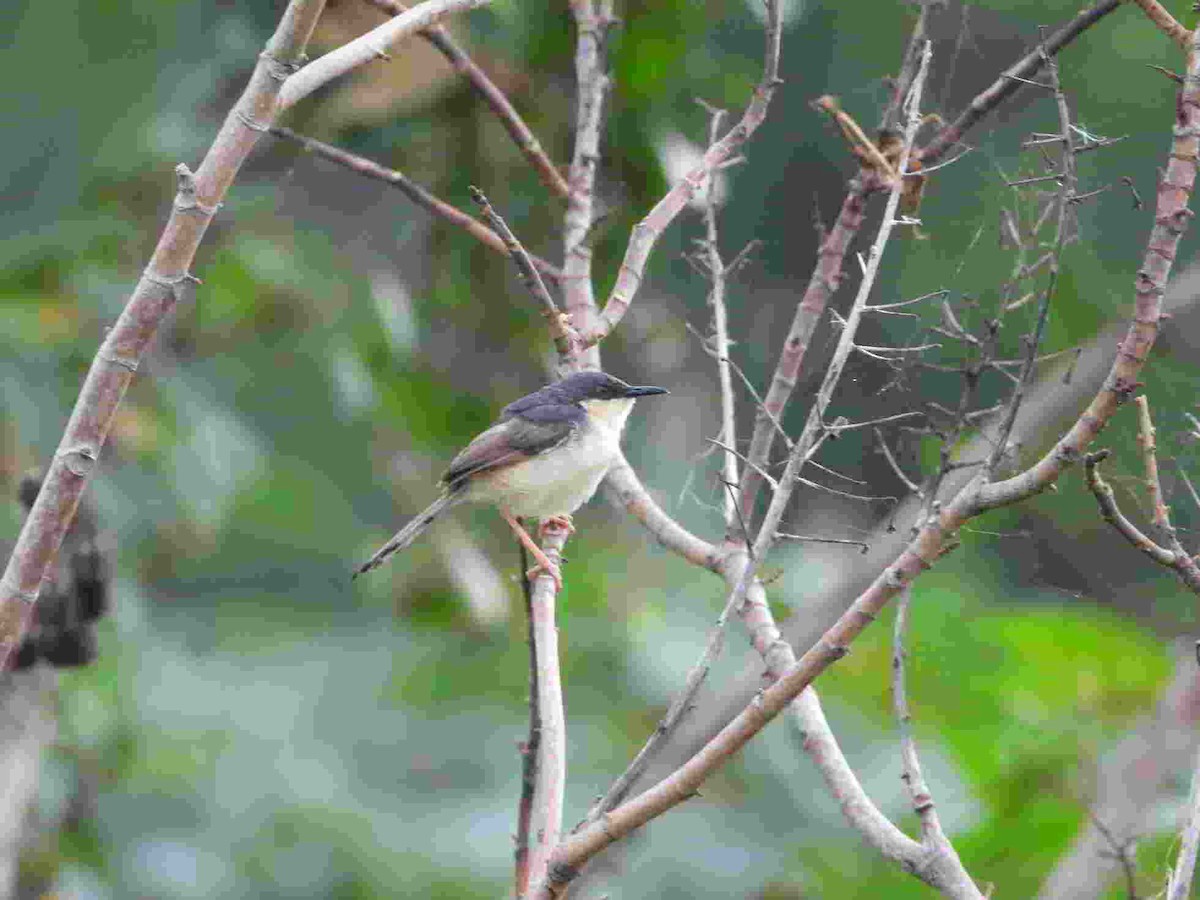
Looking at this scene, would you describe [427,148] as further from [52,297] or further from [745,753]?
[745,753]

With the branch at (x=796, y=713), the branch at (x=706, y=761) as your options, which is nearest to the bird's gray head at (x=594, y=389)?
the branch at (x=796, y=713)

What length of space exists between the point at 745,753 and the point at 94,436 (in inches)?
183

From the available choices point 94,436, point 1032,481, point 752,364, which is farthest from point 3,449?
point 1032,481

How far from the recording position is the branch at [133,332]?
229cm

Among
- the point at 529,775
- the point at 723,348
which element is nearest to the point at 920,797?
the point at 529,775

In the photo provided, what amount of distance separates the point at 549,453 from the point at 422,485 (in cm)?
296

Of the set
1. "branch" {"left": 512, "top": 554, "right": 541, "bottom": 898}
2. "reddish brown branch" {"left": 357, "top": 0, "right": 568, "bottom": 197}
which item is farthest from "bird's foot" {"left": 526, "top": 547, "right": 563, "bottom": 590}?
"reddish brown branch" {"left": 357, "top": 0, "right": 568, "bottom": 197}

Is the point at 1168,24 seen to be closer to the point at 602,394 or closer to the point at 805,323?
the point at 805,323

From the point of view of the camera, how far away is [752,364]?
6.10 metres

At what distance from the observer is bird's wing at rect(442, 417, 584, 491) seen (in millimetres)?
4297

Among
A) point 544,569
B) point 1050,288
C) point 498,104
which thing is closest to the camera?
point 1050,288

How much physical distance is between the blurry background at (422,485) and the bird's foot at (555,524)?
1345 mm

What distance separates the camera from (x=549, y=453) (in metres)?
4.31

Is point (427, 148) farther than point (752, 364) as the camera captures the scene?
Yes
